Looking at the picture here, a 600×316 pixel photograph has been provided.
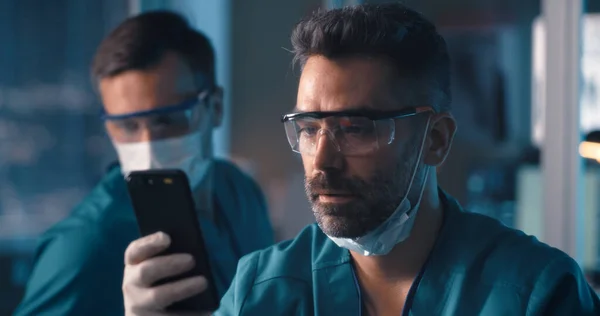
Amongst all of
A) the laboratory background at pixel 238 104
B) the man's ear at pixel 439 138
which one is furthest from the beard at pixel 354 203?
the laboratory background at pixel 238 104

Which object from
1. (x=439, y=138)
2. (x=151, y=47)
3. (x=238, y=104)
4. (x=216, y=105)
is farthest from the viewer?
(x=238, y=104)

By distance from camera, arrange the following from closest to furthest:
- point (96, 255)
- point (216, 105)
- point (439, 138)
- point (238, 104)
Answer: point (439, 138)
point (96, 255)
point (216, 105)
point (238, 104)

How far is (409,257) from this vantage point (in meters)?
1.17

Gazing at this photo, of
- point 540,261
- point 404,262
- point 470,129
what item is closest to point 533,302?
point 540,261

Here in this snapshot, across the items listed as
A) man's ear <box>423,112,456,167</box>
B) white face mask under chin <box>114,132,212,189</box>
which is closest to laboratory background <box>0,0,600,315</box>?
white face mask under chin <box>114,132,212,189</box>

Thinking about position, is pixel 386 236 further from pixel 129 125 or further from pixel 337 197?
pixel 129 125

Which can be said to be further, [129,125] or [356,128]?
[129,125]

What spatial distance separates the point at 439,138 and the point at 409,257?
0.20m

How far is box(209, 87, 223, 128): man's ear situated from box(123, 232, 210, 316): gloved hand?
0.52m

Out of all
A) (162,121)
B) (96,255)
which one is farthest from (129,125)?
(96,255)

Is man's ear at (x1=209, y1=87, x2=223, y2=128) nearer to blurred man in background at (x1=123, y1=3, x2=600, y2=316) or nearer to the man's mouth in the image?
blurred man in background at (x1=123, y1=3, x2=600, y2=316)

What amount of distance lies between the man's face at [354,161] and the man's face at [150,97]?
1.88ft

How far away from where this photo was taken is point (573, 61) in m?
2.29

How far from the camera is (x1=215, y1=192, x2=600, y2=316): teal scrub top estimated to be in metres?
1.05
